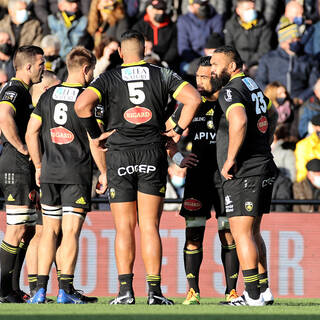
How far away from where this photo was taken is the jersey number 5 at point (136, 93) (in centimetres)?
938

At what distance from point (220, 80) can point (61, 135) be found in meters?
1.76

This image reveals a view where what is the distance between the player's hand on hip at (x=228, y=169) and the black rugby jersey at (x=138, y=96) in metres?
0.71

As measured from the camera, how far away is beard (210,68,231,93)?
974 centimetres

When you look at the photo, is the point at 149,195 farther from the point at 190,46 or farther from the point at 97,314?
the point at 190,46

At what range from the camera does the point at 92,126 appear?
9492mm

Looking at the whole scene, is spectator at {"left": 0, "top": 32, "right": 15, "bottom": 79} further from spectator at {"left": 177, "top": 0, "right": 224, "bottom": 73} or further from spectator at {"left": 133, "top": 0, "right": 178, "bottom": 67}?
spectator at {"left": 177, "top": 0, "right": 224, "bottom": 73}

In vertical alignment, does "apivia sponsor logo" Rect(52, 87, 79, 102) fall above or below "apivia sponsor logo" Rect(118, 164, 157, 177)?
above

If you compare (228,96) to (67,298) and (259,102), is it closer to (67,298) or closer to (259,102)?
(259,102)

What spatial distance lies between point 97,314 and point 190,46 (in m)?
9.50

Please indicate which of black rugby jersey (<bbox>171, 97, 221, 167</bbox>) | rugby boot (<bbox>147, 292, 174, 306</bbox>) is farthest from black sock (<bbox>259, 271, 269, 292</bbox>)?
black rugby jersey (<bbox>171, 97, 221, 167</bbox>)

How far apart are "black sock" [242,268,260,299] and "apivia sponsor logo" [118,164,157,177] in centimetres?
136

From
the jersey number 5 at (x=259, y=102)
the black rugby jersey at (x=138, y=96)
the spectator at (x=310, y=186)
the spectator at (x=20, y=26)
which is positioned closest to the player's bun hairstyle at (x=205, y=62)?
the jersey number 5 at (x=259, y=102)

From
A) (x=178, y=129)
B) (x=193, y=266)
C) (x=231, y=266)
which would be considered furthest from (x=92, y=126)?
(x=231, y=266)

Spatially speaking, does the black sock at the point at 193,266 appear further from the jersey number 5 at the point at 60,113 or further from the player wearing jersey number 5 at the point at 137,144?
the jersey number 5 at the point at 60,113
